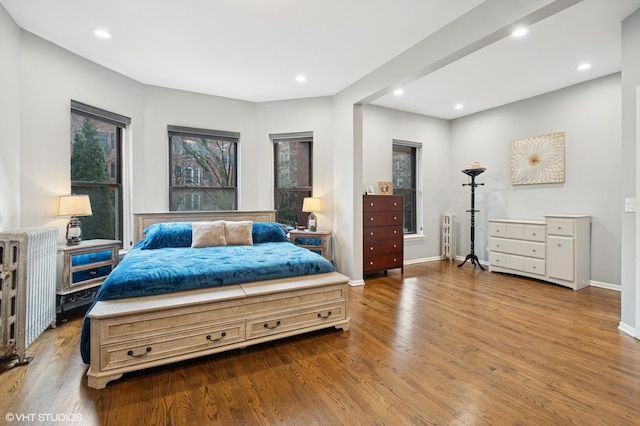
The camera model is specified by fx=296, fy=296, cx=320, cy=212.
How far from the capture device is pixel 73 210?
308cm

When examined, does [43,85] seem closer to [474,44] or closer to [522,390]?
[474,44]

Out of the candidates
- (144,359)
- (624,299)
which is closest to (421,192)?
(624,299)

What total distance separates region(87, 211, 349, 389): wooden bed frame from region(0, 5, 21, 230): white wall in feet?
5.13

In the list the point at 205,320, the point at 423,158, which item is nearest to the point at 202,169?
the point at 205,320

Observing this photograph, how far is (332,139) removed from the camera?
183 inches

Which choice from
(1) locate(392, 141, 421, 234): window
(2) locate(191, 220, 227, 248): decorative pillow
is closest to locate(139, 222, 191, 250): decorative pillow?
(2) locate(191, 220, 227, 248): decorative pillow

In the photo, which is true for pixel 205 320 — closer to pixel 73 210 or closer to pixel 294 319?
pixel 294 319

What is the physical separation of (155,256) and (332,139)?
297 centimetres

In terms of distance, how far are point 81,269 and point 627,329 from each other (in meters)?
5.20

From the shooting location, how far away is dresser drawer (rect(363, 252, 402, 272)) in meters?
A: 4.52

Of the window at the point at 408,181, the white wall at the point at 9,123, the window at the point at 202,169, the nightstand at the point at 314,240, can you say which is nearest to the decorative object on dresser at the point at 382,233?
the nightstand at the point at 314,240

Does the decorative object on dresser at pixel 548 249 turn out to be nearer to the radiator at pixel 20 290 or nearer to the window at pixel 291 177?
the window at pixel 291 177

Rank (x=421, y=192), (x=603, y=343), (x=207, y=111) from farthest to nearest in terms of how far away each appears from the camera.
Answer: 1. (x=421, y=192)
2. (x=207, y=111)
3. (x=603, y=343)

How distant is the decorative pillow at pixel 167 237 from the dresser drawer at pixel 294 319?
1761mm
